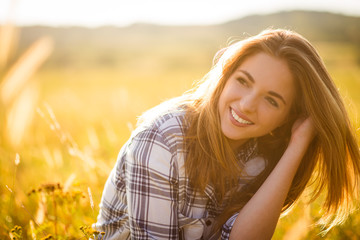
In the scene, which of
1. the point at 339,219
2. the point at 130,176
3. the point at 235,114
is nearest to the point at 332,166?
the point at 339,219

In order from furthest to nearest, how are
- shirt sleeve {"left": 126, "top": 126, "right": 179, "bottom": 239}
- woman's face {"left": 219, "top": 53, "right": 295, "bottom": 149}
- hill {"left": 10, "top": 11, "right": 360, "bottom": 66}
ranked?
1. hill {"left": 10, "top": 11, "right": 360, "bottom": 66}
2. woman's face {"left": 219, "top": 53, "right": 295, "bottom": 149}
3. shirt sleeve {"left": 126, "top": 126, "right": 179, "bottom": 239}

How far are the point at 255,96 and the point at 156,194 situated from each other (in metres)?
0.88

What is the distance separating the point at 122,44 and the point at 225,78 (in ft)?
196

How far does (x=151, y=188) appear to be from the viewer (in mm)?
1968

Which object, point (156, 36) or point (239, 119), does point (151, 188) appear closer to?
point (239, 119)

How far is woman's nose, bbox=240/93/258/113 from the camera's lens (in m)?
2.08

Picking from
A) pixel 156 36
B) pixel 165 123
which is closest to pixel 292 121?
pixel 165 123

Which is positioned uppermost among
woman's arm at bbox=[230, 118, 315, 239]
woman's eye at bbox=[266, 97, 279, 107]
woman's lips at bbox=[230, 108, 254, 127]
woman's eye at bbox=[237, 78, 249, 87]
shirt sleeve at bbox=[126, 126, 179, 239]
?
woman's eye at bbox=[237, 78, 249, 87]

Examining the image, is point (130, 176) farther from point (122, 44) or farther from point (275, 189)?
point (122, 44)

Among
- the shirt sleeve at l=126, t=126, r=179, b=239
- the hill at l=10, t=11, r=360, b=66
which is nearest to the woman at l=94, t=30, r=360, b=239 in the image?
the shirt sleeve at l=126, t=126, r=179, b=239

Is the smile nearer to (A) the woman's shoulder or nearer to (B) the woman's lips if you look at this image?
(B) the woman's lips

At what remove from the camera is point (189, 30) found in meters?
71.1

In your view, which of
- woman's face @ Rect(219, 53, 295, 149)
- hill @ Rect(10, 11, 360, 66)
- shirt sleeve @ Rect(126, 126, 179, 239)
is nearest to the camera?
shirt sleeve @ Rect(126, 126, 179, 239)

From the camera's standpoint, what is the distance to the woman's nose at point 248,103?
2.08 metres
